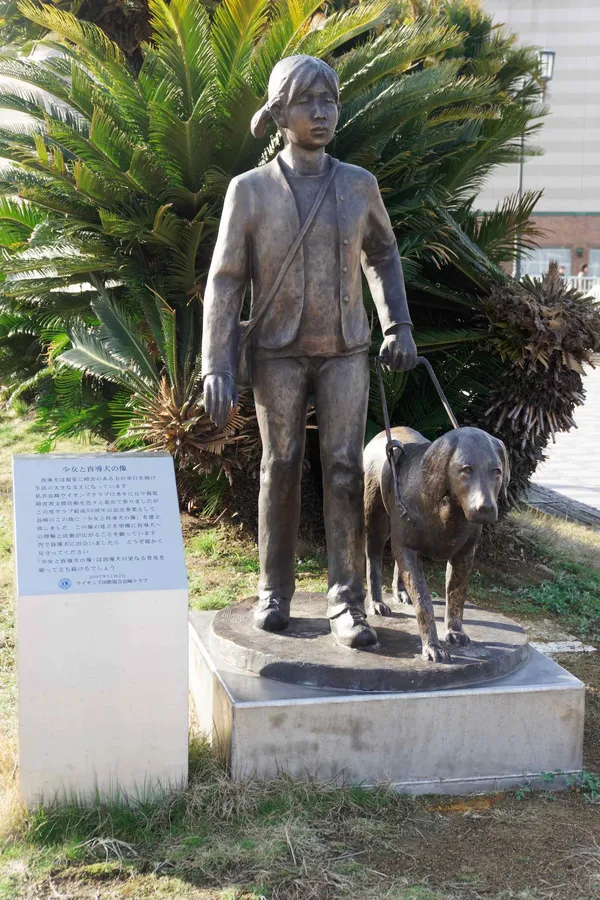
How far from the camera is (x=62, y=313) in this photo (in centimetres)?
824

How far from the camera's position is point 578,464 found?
1347cm

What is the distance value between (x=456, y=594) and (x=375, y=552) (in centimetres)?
57

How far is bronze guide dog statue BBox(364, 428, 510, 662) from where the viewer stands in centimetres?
382

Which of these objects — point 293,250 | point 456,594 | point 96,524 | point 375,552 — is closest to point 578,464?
point 375,552

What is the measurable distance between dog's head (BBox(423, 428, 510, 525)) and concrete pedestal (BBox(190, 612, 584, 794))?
737 mm

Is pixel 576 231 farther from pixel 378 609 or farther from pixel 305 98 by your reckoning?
pixel 305 98

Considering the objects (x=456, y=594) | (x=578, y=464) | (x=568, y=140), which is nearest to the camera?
(x=456, y=594)

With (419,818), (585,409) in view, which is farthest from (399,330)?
(585,409)

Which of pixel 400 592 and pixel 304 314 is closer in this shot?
pixel 304 314

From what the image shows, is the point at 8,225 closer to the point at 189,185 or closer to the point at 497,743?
the point at 189,185

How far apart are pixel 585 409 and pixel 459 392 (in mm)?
11806

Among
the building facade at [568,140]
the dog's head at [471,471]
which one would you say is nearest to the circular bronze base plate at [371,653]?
the dog's head at [471,471]

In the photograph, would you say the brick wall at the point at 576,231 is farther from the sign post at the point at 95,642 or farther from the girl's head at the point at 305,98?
the sign post at the point at 95,642

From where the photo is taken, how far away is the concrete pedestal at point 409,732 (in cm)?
390
